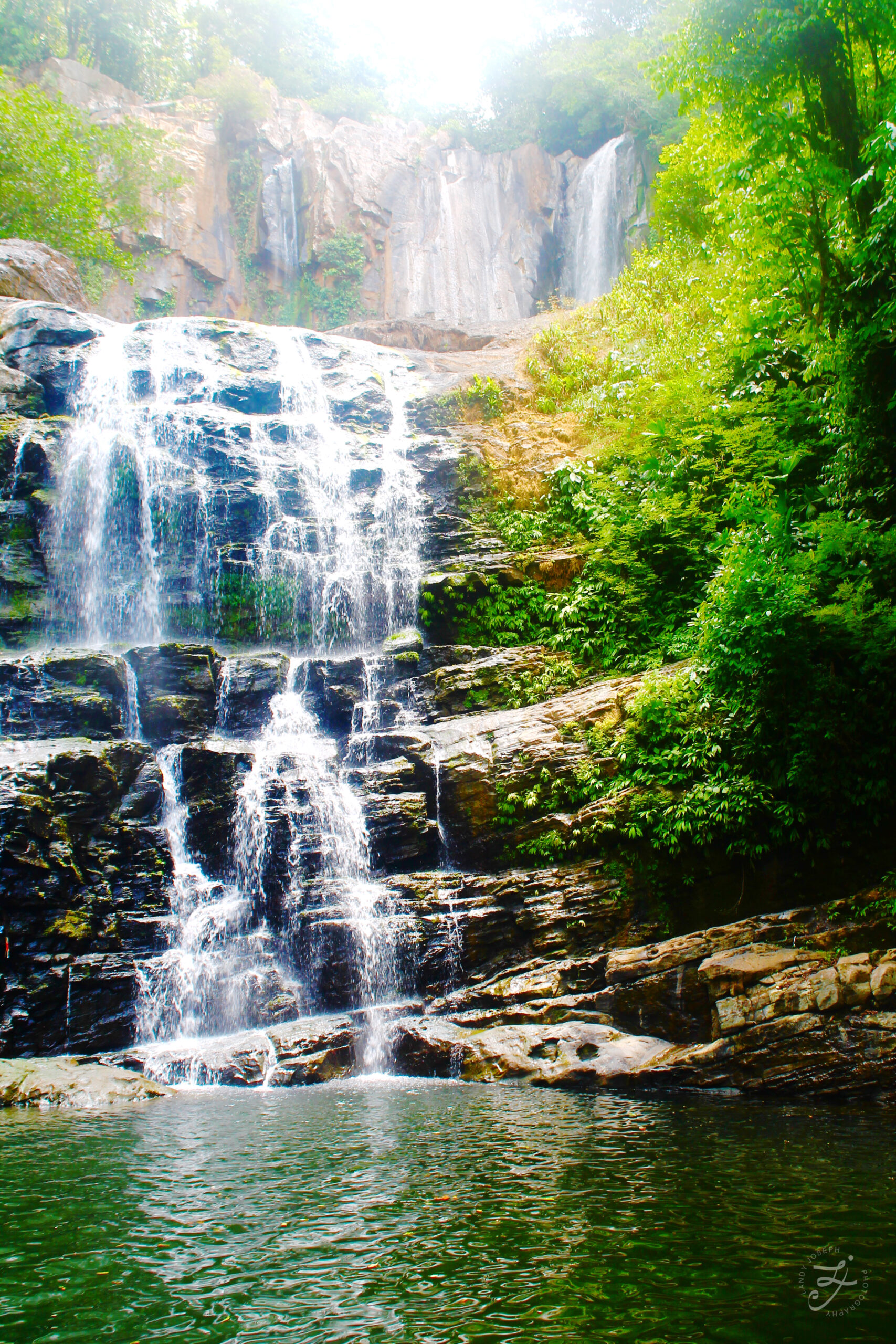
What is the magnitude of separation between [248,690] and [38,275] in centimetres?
1509

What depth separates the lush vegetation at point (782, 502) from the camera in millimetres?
8781

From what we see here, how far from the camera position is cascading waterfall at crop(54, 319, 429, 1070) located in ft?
35.4

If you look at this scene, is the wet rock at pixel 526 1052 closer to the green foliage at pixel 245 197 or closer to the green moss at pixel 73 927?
the green moss at pixel 73 927

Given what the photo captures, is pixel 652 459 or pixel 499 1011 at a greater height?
pixel 652 459

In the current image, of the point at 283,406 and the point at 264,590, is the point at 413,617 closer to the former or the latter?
the point at 264,590

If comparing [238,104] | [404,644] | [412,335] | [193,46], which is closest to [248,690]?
[404,644]

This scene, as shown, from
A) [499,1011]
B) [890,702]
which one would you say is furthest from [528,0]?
[499,1011]

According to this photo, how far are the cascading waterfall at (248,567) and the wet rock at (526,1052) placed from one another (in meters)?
0.56

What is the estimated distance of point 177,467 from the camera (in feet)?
56.3

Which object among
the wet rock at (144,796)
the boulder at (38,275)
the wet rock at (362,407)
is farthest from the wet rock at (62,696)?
the boulder at (38,275)

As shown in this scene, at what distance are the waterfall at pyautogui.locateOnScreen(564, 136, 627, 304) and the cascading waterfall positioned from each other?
33.7ft

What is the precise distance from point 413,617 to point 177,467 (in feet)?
21.3

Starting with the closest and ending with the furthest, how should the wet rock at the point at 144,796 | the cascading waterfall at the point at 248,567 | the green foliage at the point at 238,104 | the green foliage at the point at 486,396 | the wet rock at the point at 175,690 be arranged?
the cascading waterfall at the point at 248,567, the wet rock at the point at 144,796, the wet rock at the point at 175,690, the green foliage at the point at 486,396, the green foliage at the point at 238,104

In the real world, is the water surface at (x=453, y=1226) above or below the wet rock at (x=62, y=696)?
below
